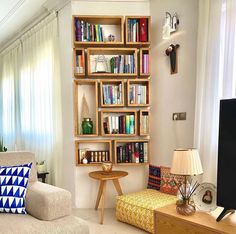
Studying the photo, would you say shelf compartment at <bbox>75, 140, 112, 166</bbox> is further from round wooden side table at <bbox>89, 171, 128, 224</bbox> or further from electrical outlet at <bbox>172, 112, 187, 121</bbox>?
electrical outlet at <bbox>172, 112, 187, 121</bbox>

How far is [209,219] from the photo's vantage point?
1671mm

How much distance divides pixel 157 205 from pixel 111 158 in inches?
36.5

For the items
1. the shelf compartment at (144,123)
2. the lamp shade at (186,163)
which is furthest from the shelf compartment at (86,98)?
the lamp shade at (186,163)

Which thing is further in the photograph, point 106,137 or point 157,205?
point 106,137

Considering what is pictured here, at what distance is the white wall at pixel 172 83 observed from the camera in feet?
8.83

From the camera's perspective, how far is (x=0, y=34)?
15.4 ft

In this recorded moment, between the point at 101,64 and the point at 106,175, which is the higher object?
the point at 101,64

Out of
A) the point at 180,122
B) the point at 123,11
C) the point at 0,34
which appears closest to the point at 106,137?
the point at 180,122

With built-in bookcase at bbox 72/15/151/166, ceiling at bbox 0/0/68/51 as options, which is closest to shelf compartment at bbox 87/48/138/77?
built-in bookcase at bbox 72/15/151/166

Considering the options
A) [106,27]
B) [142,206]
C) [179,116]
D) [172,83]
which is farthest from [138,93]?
[142,206]

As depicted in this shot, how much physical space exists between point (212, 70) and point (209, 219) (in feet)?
4.22

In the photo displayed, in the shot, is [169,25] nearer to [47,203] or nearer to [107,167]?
[107,167]

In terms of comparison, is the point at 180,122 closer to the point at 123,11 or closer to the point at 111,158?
the point at 111,158

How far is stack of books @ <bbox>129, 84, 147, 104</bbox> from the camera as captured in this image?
303 centimetres
